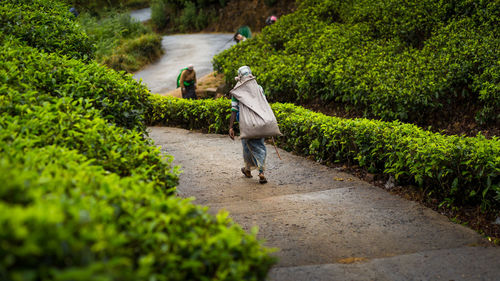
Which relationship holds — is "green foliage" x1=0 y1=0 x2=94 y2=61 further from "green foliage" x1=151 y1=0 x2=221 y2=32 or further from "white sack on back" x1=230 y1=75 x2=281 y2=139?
"green foliage" x1=151 y1=0 x2=221 y2=32

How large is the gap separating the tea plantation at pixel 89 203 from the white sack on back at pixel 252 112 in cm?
170

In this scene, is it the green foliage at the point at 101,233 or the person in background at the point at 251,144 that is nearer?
the green foliage at the point at 101,233

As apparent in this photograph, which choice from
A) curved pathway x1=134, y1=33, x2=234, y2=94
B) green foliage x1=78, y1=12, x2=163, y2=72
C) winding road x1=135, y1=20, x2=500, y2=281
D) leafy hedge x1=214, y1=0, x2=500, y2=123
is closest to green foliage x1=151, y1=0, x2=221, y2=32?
curved pathway x1=134, y1=33, x2=234, y2=94

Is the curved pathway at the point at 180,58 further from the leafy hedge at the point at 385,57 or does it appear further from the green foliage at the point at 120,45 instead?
the leafy hedge at the point at 385,57

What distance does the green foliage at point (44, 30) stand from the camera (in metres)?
6.41

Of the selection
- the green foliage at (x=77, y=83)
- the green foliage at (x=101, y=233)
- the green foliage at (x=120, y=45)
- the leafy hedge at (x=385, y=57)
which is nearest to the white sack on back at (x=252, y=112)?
the green foliage at (x=77, y=83)

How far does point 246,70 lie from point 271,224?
2466 mm

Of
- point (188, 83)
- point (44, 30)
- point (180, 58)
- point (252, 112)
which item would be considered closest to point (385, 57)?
point (188, 83)

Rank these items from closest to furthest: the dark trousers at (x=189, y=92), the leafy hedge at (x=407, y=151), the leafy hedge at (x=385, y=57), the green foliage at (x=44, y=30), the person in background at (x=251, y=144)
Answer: the leafy hedge at (x=407, y=151) < the green foliage at (x=44, y=30) < the person in background at (x=251, y=144) < the leafy hedge at (x=385, y=57) < the dark trousers at (x=189, y=92)

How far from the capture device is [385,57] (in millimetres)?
11633

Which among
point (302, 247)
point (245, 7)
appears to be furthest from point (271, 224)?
point (245, 7)

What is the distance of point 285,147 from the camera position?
915 centimetres

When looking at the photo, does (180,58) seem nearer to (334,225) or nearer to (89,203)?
(334,225)

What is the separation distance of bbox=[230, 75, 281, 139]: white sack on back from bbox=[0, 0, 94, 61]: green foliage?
2252 millimetres
